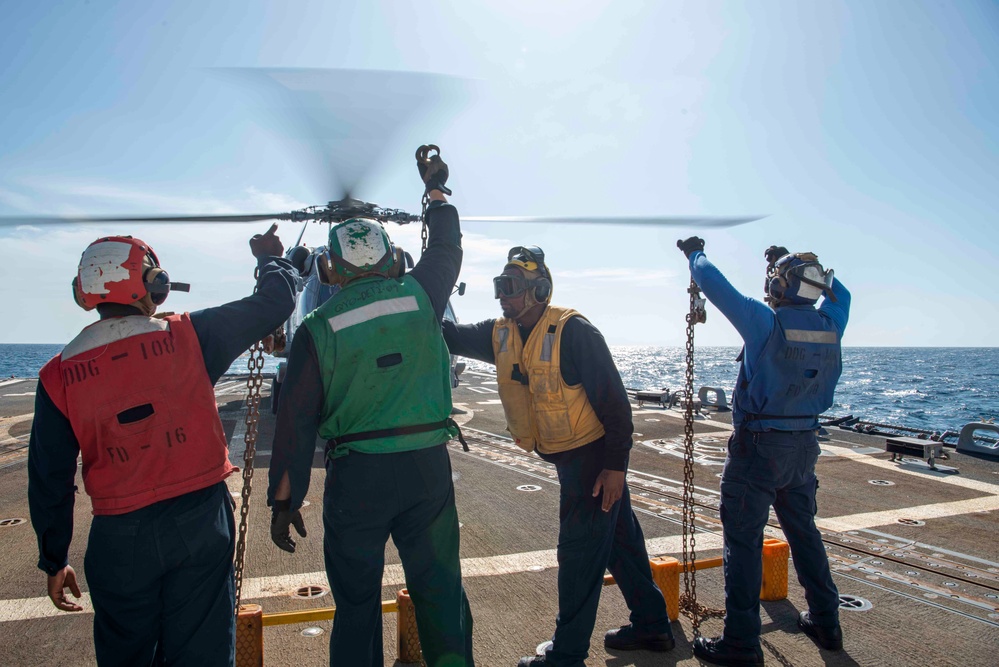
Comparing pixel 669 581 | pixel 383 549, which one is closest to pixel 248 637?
pixel 383 549

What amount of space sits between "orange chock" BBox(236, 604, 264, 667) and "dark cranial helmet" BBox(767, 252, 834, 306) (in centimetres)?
353

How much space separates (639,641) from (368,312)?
251 centimetres

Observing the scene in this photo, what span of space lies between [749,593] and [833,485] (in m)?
5.40

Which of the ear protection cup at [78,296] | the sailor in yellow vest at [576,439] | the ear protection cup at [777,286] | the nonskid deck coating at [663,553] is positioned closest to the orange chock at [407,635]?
the nonskid deck coating at [663,553]

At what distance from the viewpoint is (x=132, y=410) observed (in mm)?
2324

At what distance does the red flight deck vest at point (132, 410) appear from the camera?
229cm

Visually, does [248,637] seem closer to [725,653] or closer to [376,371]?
[376,371]

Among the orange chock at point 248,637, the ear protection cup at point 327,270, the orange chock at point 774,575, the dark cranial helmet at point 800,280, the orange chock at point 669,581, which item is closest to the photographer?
the ear protection cup at point 327,270

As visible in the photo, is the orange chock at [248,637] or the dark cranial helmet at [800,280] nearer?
the orange chock at [248,637]

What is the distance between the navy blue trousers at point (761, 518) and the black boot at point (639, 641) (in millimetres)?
342

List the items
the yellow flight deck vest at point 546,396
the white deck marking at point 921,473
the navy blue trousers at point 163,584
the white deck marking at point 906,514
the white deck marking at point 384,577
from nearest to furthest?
the navy blue trousers at point 163,584 → the yellow flight deck vest at point 546,396 → the white deck marking at point 384,577 → the white deck marking at point 906,514 → the white deck marking at point 921,473

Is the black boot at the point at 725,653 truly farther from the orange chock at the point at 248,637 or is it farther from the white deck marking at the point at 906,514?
the white deck marking at the point at 906,514

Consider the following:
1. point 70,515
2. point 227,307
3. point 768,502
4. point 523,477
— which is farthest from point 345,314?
point 523,477

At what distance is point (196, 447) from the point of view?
2.44 m
